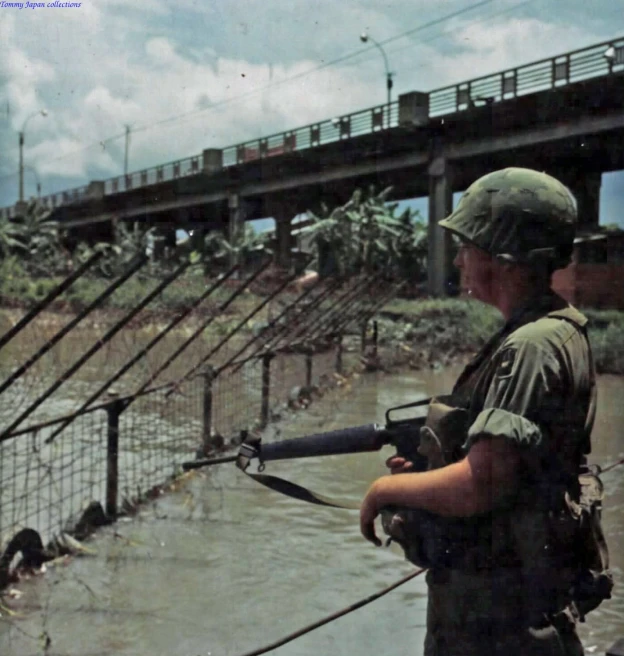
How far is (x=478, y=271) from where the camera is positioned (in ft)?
5.30

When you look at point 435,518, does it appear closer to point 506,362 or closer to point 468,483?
point 468,483

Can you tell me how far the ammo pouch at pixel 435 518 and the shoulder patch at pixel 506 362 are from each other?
0.14m

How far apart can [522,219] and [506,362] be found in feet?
0.98

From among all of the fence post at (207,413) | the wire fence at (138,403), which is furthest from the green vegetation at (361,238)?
the fence post at (207,413)

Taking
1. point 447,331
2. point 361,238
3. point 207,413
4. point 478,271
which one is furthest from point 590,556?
point 361,238

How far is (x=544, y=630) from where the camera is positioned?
5.18ft

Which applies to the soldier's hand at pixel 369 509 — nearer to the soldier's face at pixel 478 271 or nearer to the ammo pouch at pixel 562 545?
the ammo pouch at pixel 562 545

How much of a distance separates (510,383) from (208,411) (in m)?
5.35

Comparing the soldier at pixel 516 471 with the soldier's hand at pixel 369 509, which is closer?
the soldier at pixel 516 471

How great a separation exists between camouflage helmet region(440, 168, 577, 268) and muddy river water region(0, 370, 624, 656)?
8.33ft

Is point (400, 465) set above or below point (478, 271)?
below

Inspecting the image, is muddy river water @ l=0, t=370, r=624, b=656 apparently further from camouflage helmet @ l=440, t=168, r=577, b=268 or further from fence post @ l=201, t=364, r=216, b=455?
camouflage helmet @ l=440, t=168, r=577, b=268

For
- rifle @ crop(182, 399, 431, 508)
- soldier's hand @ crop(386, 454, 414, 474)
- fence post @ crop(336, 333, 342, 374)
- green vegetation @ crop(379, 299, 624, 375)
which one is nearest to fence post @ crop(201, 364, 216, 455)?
rifle @ crop(182, 399, 431, 508)

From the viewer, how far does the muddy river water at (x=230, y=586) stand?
3.67m
